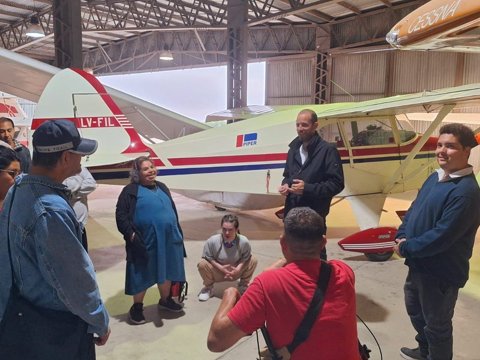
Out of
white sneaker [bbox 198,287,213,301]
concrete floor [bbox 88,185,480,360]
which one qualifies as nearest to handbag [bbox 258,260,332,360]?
concrete floor [bbox 88,185,480,360]

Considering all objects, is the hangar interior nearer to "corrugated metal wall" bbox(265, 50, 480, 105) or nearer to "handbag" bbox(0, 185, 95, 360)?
"corrugated metal wall" bbox(265, 50, 480, 105)

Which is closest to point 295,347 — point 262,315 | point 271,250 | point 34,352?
point 262,315

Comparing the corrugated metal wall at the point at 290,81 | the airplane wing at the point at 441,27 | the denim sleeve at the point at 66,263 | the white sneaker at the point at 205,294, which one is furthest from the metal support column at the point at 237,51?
the denim sleeve at the point at 66,263

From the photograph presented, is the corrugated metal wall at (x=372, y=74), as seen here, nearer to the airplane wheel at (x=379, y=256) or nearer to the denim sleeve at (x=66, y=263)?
the airplane wheel at (x=379, y=256)

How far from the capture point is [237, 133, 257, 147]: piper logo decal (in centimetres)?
613

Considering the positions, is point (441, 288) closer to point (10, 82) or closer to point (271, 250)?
point (271, 250)

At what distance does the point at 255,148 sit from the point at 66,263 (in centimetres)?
467

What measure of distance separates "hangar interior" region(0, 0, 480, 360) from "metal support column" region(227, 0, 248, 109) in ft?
0.11

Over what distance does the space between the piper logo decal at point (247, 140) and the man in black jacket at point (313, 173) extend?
2.60 m

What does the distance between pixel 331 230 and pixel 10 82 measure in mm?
5717

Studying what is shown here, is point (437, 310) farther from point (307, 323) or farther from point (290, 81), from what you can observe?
point (290, 81)

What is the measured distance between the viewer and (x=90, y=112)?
5605mm

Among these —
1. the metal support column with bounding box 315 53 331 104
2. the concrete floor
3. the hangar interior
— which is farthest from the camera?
the metal support column with bounding box 315 53 331 104

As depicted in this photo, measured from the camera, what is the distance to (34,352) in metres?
1.64
